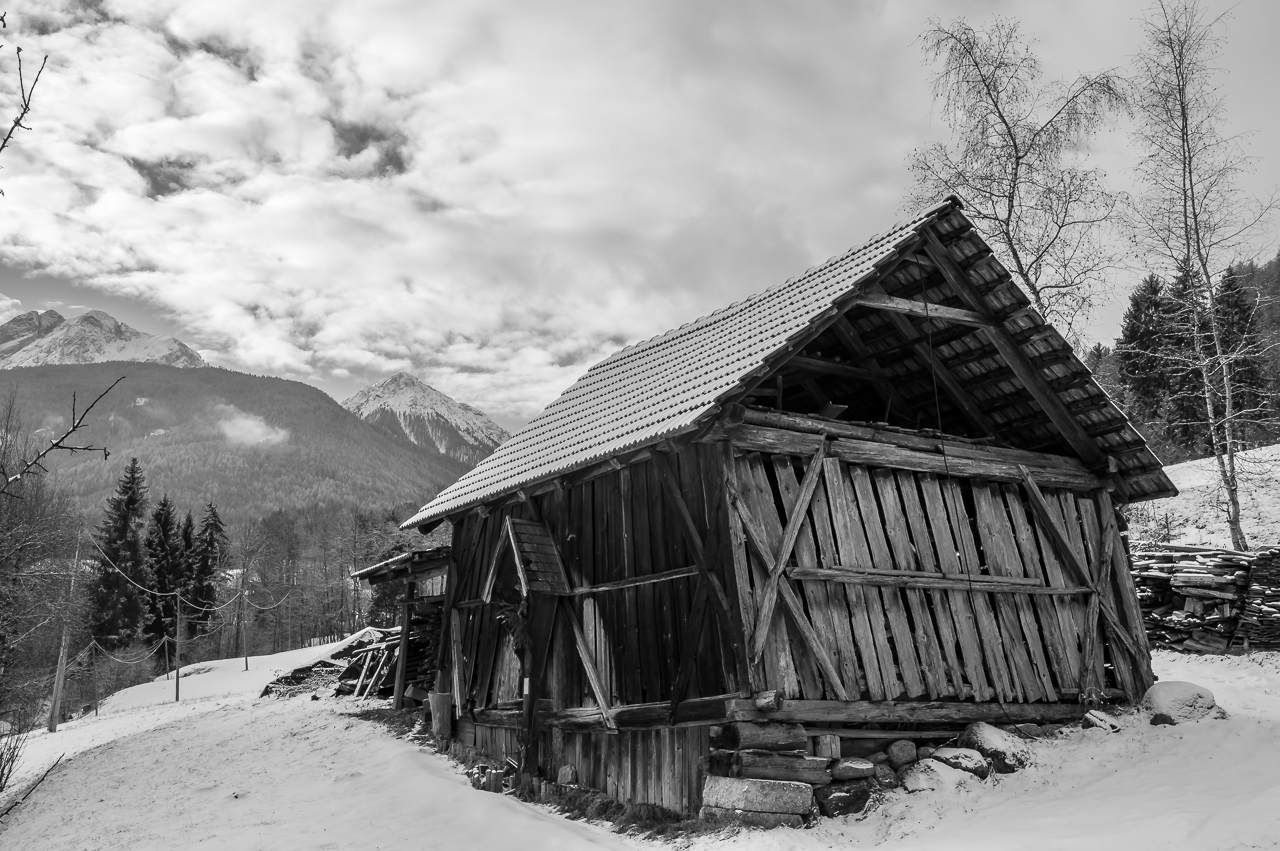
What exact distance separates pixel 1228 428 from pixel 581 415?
15.2 meters

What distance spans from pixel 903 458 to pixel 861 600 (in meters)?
2.30

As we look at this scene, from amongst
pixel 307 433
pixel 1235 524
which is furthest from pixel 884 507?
pixel 307 433

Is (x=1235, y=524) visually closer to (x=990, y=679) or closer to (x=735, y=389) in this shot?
(x=990, y=679)

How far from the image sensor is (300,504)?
13712 centimetres

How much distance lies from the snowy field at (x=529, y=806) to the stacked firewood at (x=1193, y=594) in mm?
489

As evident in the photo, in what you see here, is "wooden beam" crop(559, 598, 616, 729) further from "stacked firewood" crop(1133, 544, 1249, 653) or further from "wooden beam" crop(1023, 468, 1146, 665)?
"stacked firewood" crop(1133, 544, 1249, 653)

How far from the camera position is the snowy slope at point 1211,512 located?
76.3 ft

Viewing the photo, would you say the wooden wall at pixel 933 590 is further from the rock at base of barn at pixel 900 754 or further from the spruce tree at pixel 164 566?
the spruce tree at pixel 164 566

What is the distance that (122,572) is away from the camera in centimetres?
4441

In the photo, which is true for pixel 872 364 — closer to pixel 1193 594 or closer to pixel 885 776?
pixel 885 776

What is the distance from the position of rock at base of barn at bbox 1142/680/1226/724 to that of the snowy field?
28 cm

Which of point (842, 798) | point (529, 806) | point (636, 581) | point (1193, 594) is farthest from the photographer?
point (1193, 594)

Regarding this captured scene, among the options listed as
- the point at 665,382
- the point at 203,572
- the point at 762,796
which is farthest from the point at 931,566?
the point at 203,572

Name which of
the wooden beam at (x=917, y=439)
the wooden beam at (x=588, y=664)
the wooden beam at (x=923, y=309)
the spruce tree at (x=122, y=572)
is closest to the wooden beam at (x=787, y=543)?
the wooden beam at (x=917, y=439)
